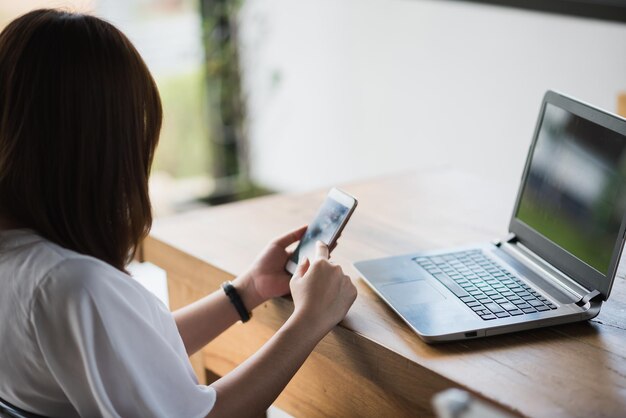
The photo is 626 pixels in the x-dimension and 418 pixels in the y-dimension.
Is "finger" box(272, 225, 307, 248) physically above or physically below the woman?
below

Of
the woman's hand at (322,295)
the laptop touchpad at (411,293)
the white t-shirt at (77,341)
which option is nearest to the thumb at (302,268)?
the woman's hand at (322,295)

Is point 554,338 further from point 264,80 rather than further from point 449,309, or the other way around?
point 264,80

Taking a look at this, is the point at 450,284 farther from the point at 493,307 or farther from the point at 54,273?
the point at 54,273

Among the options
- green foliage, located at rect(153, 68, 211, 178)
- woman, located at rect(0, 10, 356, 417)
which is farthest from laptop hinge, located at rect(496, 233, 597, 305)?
green foliage, located at rect(153, 68, 211, 178)

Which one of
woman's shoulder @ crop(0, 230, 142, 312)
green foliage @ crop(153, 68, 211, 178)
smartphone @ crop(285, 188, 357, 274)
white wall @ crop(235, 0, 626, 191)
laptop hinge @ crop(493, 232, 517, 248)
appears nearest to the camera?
woman's shoulder @ crop(0, 230, 142, 312)

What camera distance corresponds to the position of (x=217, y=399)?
979 mm

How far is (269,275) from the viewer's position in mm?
1205

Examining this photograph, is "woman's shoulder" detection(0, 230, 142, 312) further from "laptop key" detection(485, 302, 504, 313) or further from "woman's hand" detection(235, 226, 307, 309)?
"laptop key" detection(485, 302, 504, 313)

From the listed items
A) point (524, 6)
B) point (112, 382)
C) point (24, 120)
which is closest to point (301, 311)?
point (112, 382)

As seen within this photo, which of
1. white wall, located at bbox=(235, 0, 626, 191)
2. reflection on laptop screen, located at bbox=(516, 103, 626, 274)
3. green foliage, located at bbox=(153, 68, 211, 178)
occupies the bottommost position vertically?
green foliage, located at bbox=(153, 68, 211, 178)

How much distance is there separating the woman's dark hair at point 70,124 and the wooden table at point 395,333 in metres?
0.31

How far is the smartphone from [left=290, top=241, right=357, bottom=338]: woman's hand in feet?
0.28

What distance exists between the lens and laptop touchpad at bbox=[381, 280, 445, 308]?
1093mm

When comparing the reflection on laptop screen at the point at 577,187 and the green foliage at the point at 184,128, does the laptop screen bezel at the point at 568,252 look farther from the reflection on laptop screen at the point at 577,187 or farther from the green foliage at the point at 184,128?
the green foliage at the point at 184,128
